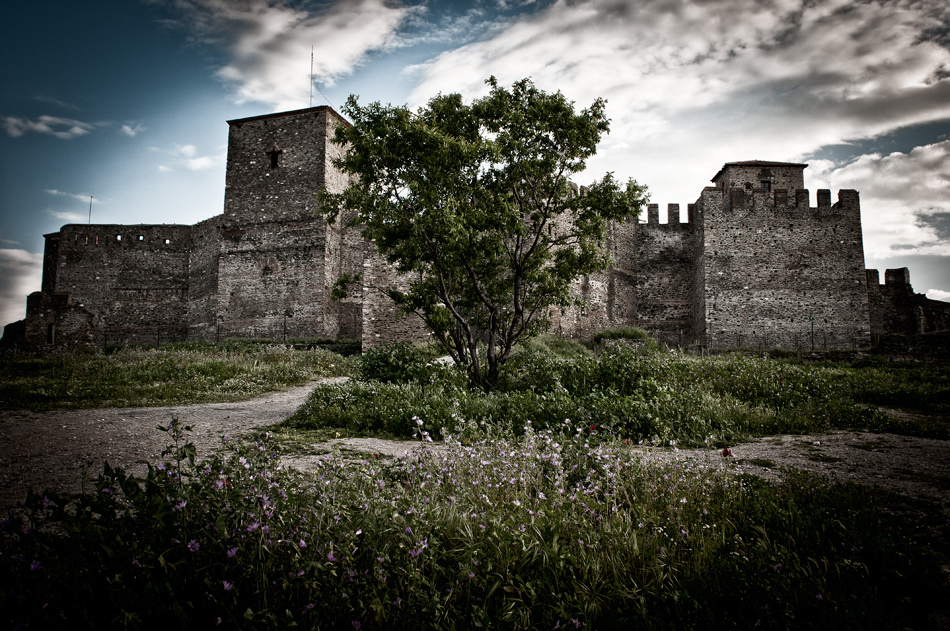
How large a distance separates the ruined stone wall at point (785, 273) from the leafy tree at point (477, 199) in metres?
19.4

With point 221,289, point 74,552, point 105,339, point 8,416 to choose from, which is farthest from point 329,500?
point 105,339

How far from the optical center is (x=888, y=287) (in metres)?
28.7

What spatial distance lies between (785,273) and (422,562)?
28869 mm

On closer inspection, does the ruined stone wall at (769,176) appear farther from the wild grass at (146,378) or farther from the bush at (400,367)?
the bush at (400,367)

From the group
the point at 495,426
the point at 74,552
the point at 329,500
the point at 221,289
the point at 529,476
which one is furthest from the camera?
the point at 221,289

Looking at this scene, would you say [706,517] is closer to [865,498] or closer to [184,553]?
[865,498]

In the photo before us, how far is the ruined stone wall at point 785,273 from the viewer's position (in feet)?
82.9

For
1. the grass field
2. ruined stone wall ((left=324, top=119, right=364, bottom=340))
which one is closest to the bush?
the grass field

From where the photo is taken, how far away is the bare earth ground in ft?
12.7

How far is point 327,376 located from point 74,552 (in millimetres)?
11657

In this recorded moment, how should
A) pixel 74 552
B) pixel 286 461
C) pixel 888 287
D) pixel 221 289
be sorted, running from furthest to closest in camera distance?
pixel 888 287 → pixel 221 289 → pixel 286 461 → pixel 74 552

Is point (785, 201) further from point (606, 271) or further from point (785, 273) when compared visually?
point (606, 271)

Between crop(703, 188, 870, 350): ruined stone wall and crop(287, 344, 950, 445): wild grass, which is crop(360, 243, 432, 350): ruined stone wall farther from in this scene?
crop(703, 188, 870, 350): ruined stone wall

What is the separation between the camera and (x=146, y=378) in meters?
10.5
